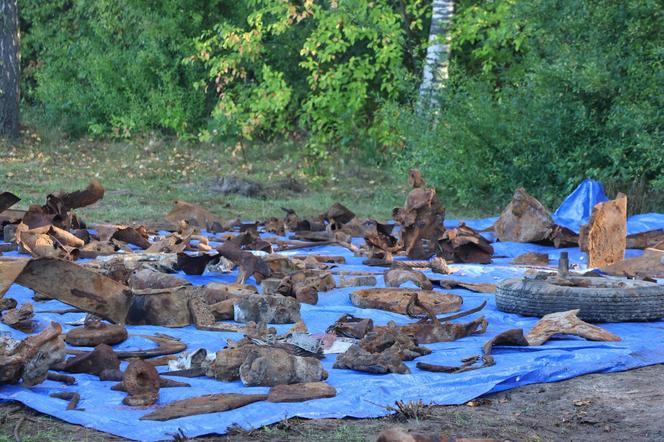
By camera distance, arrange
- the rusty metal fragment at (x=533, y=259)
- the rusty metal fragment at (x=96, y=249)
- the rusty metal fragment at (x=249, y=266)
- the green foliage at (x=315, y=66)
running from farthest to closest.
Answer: the green foliage at (x=315, y=66), the rusty metal fragment at (x=533, y=259), the rusty metal fragment at (x=96, y=249), the rusty metal fragment at (x=249, y=266)

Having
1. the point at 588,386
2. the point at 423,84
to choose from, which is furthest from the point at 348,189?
the point at 588,386

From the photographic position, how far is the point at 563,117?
12.2 metres

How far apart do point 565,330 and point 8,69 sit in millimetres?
14380

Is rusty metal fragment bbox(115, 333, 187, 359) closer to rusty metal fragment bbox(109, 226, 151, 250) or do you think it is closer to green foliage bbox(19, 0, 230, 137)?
rusty metal fragment bbox(109, 226, 151, 250)

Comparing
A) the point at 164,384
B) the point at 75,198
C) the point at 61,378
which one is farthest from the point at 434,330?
the point at 75,198

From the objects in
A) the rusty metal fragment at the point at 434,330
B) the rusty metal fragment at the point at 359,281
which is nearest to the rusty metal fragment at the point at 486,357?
the rusty metal fragment at the point at 434,330

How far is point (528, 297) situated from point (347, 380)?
1.92 m

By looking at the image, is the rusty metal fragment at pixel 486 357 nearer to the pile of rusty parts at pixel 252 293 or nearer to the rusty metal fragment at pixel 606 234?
the pile of rusty parts at pixel 252 293

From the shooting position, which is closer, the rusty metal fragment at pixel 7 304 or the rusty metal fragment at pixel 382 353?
the rusty metal fragment at pixel 382 353

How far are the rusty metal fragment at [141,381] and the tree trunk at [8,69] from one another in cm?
1422

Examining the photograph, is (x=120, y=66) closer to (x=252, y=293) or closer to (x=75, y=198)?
(x=75, y=198)

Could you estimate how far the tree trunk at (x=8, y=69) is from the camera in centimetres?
1744

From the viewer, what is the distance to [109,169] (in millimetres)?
15789

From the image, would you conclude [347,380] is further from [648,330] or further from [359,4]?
[359,4]
